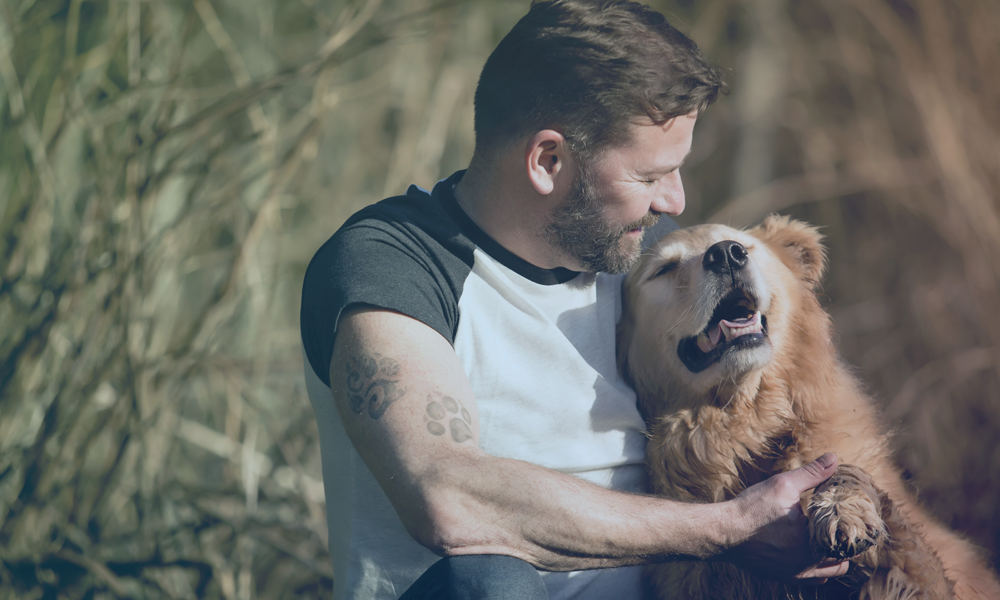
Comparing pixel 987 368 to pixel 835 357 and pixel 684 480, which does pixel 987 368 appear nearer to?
pixel 835 357

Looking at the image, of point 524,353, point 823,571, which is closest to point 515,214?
point 524,353

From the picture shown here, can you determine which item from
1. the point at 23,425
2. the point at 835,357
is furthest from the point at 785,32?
the point at 23,425

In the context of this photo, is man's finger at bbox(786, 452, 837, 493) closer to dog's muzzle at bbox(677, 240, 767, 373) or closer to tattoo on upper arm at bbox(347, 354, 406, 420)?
dog's muzzle at bbox(677, 240, 767, 373)

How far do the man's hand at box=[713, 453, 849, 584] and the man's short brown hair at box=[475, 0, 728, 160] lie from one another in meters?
0.96

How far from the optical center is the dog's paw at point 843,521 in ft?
5.29

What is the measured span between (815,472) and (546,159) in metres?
1.06

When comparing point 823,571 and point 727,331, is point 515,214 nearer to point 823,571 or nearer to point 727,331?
point 727,331

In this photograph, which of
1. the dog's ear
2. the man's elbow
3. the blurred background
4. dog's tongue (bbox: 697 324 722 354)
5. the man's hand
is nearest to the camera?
the man's elbow

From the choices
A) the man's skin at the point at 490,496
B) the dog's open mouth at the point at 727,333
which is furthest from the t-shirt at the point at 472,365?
the dog's open mouth at the point at 727,333

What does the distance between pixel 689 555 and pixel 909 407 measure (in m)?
2.54

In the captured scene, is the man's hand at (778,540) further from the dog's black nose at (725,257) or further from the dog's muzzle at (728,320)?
the dog's black nose at (725,257)

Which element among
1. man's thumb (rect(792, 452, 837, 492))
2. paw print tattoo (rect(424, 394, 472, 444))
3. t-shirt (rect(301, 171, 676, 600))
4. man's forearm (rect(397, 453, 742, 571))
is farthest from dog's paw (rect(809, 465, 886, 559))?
paw print tattoo (rect(424, 394, 472, 444))

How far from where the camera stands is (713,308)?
202cm

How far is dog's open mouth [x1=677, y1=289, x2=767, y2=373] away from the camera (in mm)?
1994
